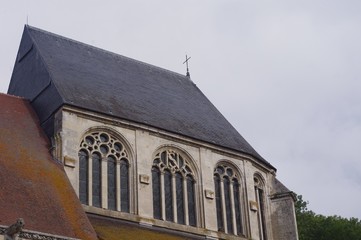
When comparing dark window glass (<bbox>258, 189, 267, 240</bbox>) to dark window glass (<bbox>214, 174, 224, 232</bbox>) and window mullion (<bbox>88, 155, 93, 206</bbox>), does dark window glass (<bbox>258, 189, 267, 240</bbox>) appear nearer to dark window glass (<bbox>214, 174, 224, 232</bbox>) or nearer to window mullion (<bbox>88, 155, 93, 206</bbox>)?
dark window glass (<bbox>214, 174, 224, 232</bbox>)

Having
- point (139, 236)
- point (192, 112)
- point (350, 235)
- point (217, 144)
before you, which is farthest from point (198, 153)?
point (350, 235)

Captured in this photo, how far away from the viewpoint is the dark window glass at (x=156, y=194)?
26206 millimetres

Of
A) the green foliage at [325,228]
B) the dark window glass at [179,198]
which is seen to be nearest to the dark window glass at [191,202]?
the dark window glass at [179,198]

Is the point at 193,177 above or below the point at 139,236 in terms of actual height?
above

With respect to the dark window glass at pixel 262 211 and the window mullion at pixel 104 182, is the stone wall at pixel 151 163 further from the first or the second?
the window mullion at pixel 104 182

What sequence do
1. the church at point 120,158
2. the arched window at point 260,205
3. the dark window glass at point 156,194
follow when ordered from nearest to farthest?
the church at point 120,158
the dark window glass at point 156,194
the arched window at point 260,205

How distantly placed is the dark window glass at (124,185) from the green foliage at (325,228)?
17.9 m

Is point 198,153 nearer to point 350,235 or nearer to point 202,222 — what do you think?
point 202,222

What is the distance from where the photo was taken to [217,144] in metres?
28.9

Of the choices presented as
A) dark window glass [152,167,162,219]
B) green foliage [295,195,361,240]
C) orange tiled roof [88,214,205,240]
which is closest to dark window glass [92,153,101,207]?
orange tiled roof [88,214,205,240]

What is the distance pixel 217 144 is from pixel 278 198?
3.26m

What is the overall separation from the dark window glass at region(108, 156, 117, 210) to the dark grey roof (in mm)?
1701

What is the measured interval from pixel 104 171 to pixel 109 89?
4139mm

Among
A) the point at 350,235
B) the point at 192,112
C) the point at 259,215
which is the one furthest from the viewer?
the point at 350,235
